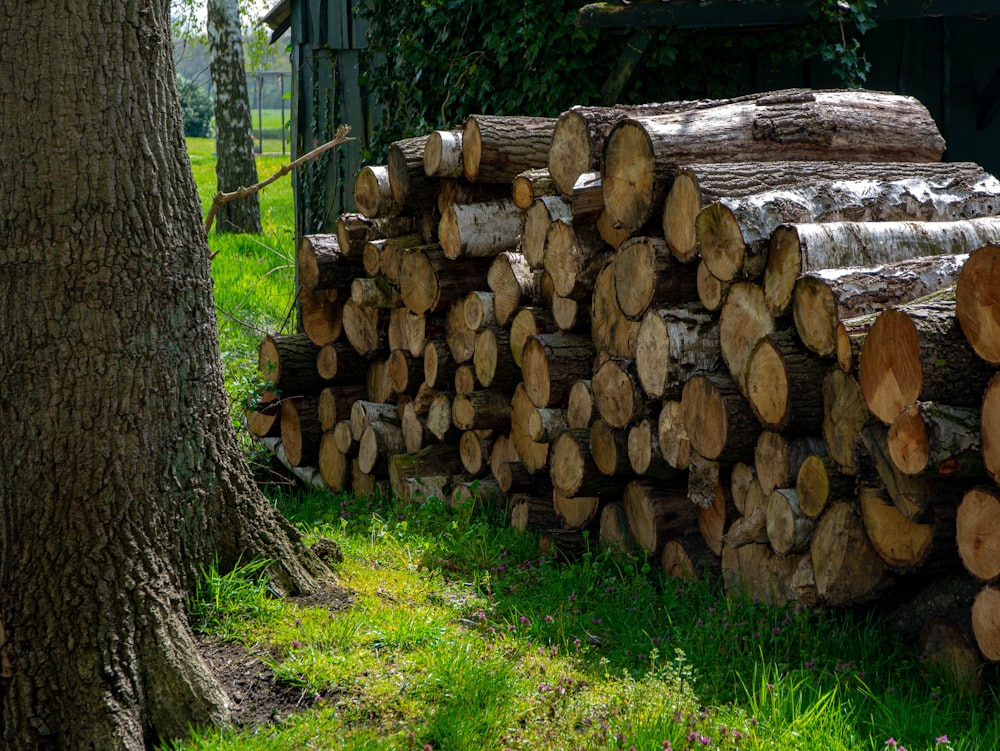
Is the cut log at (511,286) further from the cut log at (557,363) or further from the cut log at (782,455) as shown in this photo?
the cut log at (782,455)

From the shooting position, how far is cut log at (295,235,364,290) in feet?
19.7

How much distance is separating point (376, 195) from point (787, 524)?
308 centimetres

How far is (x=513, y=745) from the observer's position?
293cm

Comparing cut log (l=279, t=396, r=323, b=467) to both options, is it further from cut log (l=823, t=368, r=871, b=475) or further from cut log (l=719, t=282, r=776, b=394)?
cut log (l=823, t=368, r=871, b=475)

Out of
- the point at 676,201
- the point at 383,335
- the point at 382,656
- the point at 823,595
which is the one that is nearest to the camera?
the point at 382,656

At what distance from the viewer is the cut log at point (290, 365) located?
20.4ft

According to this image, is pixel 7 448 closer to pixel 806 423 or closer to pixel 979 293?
pixel 806 423

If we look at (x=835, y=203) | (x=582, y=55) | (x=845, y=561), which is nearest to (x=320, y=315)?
(x=582, y=55)

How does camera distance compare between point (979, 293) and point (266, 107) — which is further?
point (266, 107)

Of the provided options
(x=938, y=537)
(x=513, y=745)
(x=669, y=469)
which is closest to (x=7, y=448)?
(x=513, y=745)

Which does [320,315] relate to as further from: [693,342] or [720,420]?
[720,420]

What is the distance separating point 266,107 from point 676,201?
65.9m

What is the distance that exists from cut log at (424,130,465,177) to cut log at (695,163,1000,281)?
5.73ft

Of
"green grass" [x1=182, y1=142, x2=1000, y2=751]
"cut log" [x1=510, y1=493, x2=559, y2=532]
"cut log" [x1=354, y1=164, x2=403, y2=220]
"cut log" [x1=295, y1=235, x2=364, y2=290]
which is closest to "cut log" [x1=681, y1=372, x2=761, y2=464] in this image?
"green grass" [x1=182, y1=142, x2=1000, y2=751]
